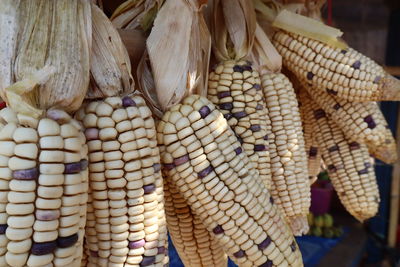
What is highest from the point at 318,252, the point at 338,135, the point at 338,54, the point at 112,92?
the point at 112,92

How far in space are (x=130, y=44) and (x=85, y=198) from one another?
12.6 inches

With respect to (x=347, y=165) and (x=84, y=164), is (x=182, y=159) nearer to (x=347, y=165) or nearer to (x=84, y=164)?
(x=84, y=164)

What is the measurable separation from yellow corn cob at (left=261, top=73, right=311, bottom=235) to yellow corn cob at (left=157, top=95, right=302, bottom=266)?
0.23 metres

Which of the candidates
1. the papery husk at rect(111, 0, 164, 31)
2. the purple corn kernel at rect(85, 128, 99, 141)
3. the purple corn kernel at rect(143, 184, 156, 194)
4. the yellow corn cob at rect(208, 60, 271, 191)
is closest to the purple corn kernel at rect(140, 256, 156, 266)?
the purple corn kernel at rect(143, 184, 156, 194)

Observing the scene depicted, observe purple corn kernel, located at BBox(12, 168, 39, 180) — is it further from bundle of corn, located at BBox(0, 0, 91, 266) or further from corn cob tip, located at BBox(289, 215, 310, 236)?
corn cob tip, located at BBox(289, 215, 310, 236)

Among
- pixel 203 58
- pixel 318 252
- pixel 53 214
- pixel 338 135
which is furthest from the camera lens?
pixel 318 252

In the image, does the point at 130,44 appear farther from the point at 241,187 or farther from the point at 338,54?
the point at 338,54

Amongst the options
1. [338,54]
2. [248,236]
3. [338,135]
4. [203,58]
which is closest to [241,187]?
[248,236]

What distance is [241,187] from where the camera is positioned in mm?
772

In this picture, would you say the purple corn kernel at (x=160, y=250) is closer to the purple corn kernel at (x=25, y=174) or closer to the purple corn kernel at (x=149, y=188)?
the purple corn kernel at (x=149, y=188)

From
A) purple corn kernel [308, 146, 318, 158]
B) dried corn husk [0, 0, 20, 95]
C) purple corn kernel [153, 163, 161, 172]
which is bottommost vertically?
purple corn kernel [308, 146, 318, 158]

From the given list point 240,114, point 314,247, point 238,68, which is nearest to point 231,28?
point 238,68

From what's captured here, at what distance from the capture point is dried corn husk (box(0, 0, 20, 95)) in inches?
21.8

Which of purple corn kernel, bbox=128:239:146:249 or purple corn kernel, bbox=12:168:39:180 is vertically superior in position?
purple corn kernel, bbox=12:168:39:180
